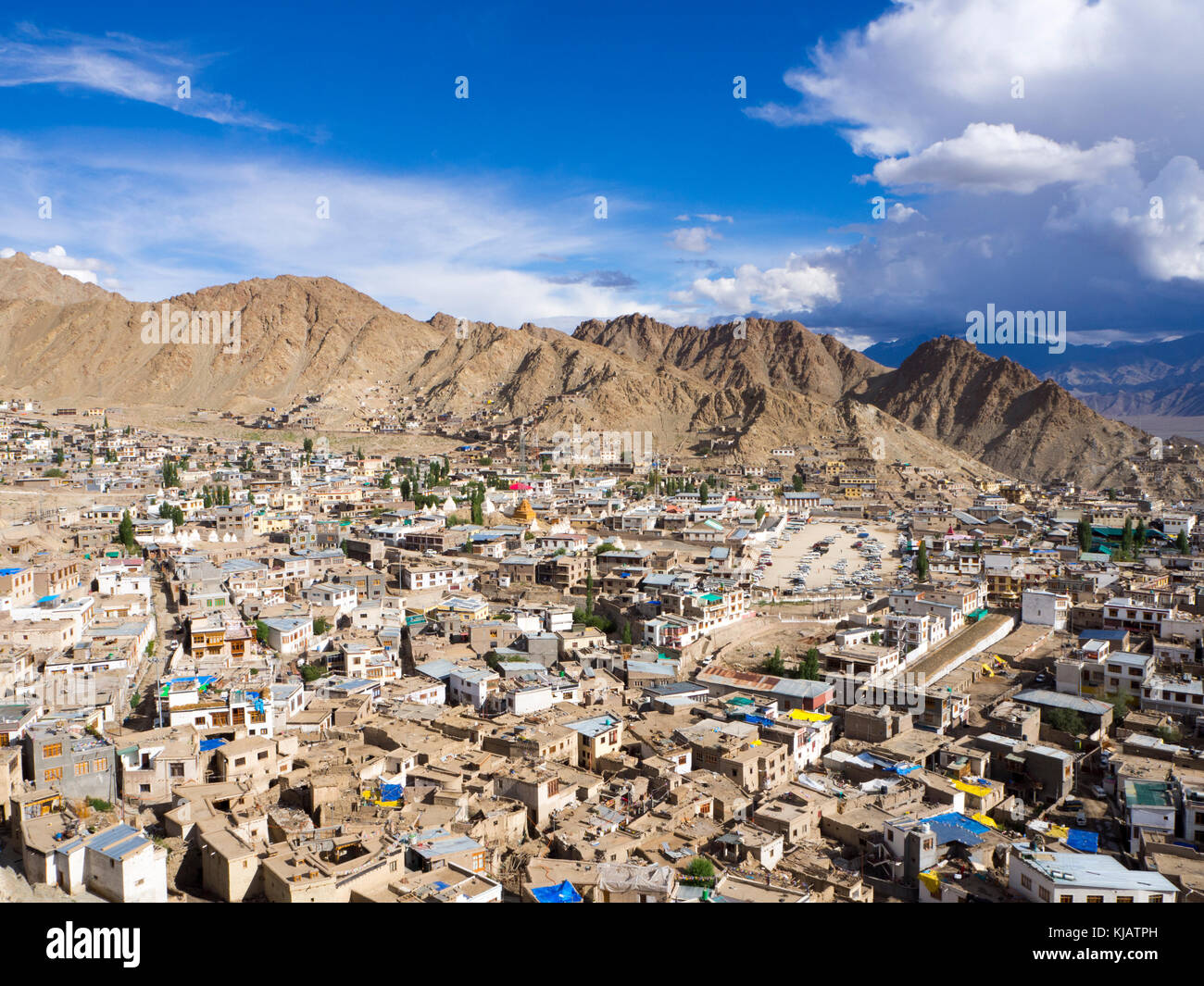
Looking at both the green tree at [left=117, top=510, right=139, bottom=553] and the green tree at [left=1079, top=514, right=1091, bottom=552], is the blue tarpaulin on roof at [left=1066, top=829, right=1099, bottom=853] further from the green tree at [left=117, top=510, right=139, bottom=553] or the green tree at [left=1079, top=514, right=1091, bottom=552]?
the green tree at [left=117, top=510, right=139, bottom=553]

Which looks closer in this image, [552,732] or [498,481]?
[552,732]

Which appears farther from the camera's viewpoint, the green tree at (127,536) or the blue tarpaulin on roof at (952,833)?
the green tree at (127,536)

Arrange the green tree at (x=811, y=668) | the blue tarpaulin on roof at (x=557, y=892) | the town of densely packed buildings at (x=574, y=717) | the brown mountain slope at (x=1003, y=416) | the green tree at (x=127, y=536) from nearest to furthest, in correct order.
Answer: the blue tarpaulin on roof at (x=557, y=892)
the town of densely packed buildings at (x=574, y=717)
the green tree at (x=811, y=668)
the green tree at (x=127, y=536)
the brown mountain slope at (x=1003, y=416)

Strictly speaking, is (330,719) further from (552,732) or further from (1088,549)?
(1088,549)

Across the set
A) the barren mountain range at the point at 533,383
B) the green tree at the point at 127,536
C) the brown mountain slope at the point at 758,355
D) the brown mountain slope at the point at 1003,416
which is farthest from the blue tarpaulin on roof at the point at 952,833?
the brown mountain slope at the point at 758,355

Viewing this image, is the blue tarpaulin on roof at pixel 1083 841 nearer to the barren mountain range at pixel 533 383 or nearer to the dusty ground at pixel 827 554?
the dusty ground at pixel 827 554

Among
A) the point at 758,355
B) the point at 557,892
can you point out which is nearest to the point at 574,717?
the point at 557,892
